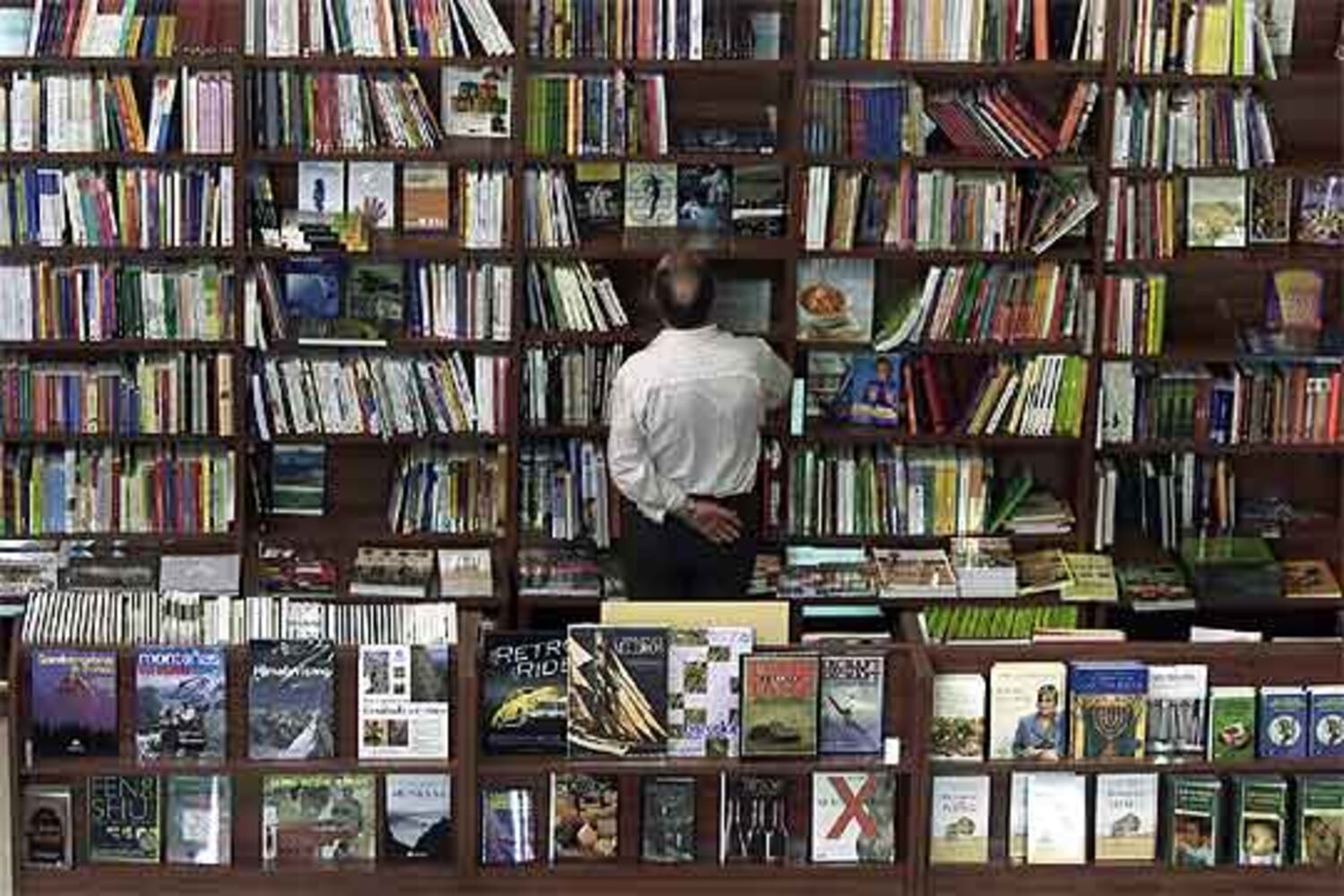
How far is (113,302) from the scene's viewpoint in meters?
7.95

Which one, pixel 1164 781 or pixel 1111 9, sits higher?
pixel 1111 9

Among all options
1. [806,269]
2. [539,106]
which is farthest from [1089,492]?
[539,106]

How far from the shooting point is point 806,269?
8.01 m

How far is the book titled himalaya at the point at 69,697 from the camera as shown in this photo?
5.34 meters

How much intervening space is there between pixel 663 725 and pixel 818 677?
34 cm

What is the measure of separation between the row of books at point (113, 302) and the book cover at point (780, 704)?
10.2 feet

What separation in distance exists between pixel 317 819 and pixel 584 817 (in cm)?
55

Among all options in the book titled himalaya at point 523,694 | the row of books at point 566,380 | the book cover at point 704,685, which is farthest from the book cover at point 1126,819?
the row of books at point 566,380

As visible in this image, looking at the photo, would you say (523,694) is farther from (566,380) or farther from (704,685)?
(566,380)

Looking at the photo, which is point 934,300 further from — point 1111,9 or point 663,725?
point 663,725

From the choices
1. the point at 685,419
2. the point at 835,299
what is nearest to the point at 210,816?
the point at 685,419

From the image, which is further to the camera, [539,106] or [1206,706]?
[539,106]

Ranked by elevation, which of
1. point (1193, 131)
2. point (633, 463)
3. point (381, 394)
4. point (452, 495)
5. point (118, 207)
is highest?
point (1193, 131)

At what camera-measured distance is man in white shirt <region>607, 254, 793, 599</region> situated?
7.09m
